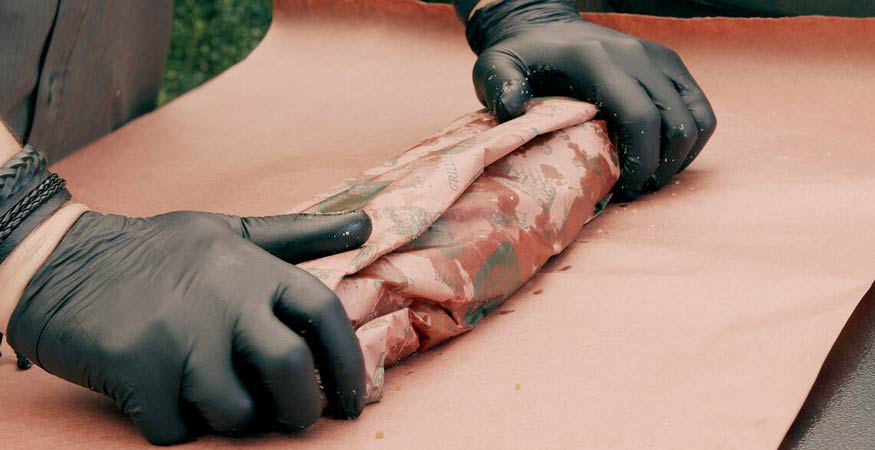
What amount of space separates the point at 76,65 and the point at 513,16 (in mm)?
918

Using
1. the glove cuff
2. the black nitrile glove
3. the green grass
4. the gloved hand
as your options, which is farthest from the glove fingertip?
the green grass

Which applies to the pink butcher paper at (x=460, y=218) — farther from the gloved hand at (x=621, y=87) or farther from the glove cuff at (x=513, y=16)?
the glove cuff at (x=513, y=16)

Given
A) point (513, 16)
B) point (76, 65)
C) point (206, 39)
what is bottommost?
point (206, 39)

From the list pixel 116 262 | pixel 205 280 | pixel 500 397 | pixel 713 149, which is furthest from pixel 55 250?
pixel 713 149

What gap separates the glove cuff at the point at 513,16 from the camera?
1870 millimetres

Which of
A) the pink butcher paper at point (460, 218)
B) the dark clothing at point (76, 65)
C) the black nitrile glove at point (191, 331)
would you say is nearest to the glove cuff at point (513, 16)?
the pink butcher paper at point (460, 218)

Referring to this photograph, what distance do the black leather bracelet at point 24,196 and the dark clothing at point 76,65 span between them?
40 centimetres

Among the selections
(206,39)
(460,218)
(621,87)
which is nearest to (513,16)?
(621,87)

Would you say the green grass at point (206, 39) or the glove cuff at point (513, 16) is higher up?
the glove cuff at point (513, 16)

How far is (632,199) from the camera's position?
5.34 feet

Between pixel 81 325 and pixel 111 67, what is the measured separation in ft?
4.54

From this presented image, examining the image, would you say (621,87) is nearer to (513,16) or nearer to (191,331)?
(513,16)

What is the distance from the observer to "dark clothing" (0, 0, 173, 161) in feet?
5.73

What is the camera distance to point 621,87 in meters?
1.58
